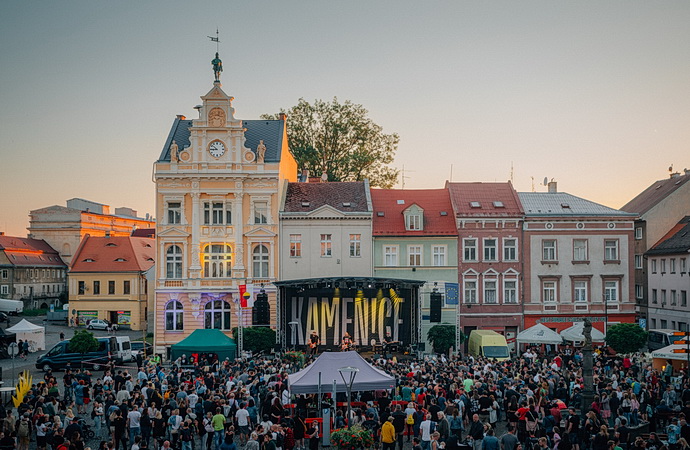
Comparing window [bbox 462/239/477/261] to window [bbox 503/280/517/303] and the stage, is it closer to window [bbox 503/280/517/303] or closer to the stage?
window [bbox 503/280/517/303]

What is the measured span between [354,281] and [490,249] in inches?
379

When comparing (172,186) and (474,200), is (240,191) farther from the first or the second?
(474,200)

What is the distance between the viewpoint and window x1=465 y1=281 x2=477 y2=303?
42.7 m

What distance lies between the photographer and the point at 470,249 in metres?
43.0

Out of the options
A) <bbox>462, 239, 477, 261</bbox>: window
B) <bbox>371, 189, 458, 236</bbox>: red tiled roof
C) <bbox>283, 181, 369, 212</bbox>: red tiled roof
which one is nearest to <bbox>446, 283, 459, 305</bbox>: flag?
<bbox>462, 239, 477, 261</bbox>: window

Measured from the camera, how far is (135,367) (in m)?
36.1

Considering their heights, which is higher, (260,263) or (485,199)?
(485,199)

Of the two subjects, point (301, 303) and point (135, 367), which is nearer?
point (135, 367)

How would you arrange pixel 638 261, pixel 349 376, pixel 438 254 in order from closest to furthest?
pixel 349 376 < pixel 438 254 < pixel 638 261

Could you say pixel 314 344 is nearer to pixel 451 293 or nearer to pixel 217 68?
pixel 451 293

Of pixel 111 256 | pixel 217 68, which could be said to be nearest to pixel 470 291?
pixel 217 68

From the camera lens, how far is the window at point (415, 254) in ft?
141

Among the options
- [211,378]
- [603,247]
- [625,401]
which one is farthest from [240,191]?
[625,401]

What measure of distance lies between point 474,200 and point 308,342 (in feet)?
46.0
